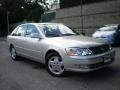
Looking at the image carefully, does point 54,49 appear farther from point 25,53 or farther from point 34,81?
point 25,53

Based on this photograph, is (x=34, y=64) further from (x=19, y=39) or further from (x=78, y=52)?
(x=78, y=52)

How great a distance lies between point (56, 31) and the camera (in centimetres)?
706

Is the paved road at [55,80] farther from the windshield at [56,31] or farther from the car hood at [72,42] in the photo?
the windshield at [56,31]

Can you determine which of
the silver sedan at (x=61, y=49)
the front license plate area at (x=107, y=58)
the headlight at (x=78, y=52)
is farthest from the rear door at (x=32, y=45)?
the front license plate area at (x=107, y=58)

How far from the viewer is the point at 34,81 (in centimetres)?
584

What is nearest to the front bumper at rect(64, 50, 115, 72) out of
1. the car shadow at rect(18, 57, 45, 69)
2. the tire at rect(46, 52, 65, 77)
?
→ the tire at rect(46, 52, 65, 77)

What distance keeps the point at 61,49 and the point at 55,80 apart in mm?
867

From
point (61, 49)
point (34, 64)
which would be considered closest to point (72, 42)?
point (61, 49)

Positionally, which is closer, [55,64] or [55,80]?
[55,80]

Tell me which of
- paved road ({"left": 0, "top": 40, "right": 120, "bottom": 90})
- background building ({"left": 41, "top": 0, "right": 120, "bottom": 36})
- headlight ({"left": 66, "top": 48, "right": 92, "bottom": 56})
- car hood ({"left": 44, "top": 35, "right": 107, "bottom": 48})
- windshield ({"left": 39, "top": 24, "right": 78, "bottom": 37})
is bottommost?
paved road ({"left": 0, "top": 40, "right": 120, "bottom": 90})

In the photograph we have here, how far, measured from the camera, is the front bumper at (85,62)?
547cm

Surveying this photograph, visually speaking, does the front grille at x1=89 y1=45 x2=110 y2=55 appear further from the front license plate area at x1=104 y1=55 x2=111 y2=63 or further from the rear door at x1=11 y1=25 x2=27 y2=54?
the rear door at x1=11 y1=25 x2=27 y2=54

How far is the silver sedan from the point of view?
5562mm

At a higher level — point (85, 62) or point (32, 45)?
point (32, 45)
